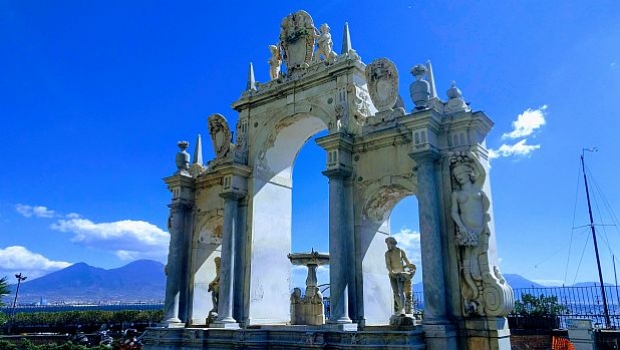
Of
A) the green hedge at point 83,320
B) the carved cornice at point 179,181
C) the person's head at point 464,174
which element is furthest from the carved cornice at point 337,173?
the green hedge at point 83,320

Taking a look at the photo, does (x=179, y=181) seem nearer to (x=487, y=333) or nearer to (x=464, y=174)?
(x=464, y=174)

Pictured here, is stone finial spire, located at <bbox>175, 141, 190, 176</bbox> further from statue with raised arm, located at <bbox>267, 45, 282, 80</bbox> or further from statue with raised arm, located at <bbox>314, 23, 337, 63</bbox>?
statue with raised arm, located at <bbox>314, 23, 337, 63</bbox>

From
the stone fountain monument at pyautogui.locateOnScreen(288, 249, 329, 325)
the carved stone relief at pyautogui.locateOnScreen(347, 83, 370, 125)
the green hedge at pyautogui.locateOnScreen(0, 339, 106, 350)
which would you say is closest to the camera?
the carved stone relief at pyautogui.locateOnScreen(347, 83, 370, 125)

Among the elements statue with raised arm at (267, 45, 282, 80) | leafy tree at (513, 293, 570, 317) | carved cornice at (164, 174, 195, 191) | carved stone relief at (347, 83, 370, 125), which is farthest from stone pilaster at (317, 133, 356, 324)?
leafy tree at (513, 293, 570, 317)

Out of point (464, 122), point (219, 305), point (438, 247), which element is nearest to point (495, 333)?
point (438, 247)

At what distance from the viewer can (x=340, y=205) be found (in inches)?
602

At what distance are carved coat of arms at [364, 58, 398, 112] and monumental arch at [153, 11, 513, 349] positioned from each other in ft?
0.12

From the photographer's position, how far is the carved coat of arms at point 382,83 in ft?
51.1

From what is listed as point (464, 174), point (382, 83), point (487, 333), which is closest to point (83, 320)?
point (382, 83)

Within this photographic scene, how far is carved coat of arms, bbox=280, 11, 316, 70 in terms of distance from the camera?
18.9 metres

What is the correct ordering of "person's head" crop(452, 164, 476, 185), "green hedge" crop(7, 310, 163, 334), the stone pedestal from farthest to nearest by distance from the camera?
"green hedge" crop(7, 310, 163, 334), "person's head" crop(452, 164, 476, 185), the stone pedestal

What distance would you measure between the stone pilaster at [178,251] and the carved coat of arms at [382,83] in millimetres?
8844

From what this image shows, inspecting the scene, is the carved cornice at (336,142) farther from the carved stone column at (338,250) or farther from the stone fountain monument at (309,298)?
the stone fountain monument at (309,298)

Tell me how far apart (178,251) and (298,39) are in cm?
960
